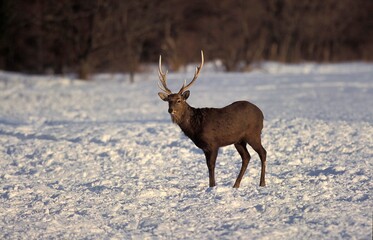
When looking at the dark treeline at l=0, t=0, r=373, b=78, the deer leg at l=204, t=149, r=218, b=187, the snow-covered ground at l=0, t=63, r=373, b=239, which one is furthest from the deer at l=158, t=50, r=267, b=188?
the dark treeline at l=0, t=0, r=373, b=78

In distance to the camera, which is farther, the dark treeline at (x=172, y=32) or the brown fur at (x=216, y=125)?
the dark treeline at (x=172, y=32)

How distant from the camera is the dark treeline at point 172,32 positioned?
33219mm

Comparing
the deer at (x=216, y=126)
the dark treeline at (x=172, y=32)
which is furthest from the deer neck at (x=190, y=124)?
the dark treeline at (x=172, y=32)

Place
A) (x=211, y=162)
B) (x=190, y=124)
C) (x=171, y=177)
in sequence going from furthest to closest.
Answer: (x=171, y=177), (x=190, y=124), (x=211, y=162)

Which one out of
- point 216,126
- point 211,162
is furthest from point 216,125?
point 211,162

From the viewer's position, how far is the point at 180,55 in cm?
3919

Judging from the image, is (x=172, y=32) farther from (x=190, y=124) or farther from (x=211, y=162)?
(x=211, y=162)

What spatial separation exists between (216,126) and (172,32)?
35200 mm

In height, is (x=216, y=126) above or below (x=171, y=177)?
above

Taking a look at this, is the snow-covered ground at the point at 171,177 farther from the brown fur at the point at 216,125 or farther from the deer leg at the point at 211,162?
the brown fur at the point at 216,125

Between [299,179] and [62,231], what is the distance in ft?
12.7

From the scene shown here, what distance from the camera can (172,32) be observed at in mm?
43500

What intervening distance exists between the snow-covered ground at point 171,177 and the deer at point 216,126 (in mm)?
510

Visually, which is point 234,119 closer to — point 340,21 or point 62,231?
point 62,231
